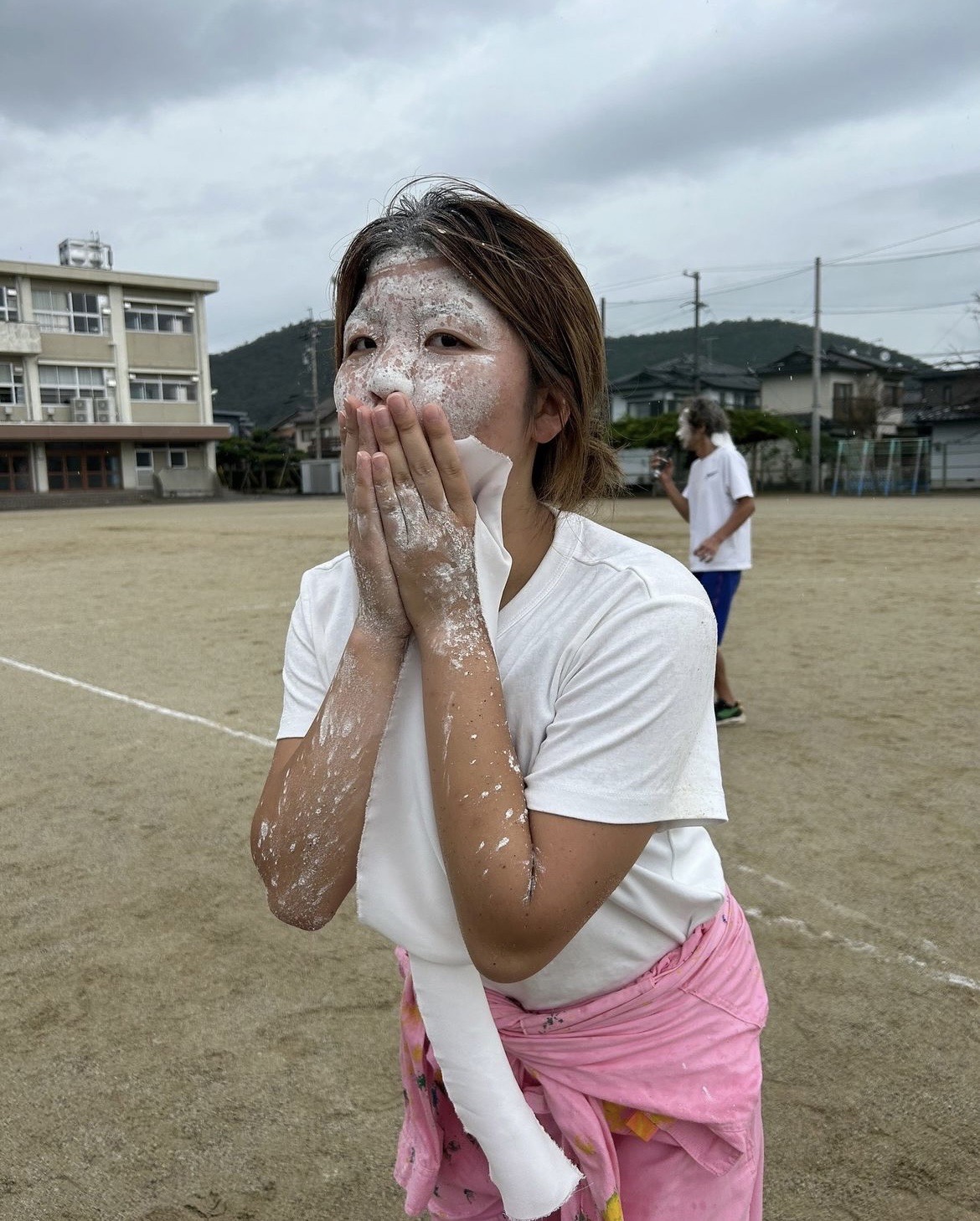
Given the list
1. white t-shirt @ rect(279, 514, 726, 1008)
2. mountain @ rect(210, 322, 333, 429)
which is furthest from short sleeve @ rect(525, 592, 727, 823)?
mountain @ rect(210, 322, 333, 429)

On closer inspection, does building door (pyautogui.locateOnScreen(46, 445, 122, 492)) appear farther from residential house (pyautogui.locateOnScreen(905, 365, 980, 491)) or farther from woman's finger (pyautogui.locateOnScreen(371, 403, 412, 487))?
woman's finger (pyautogui.locateOnScreen(371, 403, 412, 487))

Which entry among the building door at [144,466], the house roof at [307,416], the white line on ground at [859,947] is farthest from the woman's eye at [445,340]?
the house roof at [307,416]

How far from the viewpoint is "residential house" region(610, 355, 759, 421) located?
54.6 meters

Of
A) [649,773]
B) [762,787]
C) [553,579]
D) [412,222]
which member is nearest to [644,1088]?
[649,773]

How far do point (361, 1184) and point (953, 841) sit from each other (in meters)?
2.95

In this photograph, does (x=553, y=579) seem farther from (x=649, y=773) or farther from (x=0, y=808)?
(x=0, y=808)

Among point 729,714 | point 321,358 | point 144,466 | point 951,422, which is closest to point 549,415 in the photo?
point 729,714

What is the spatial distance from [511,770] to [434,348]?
559 mm

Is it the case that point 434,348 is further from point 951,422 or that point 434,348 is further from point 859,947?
point 951,422

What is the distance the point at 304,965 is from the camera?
336 centimetres

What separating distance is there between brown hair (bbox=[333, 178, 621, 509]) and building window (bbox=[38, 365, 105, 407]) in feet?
168

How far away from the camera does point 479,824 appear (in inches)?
42.5

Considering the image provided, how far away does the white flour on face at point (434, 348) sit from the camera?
126 centimetres

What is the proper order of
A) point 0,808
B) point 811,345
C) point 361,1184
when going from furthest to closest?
1. point 811,345
2. point 0,808
3. point 361,1184
